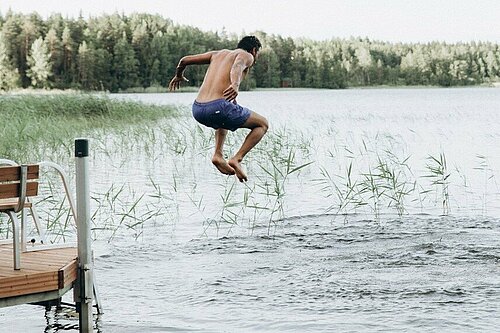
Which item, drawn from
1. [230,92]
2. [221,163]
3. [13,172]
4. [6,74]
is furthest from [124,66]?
[230,92]

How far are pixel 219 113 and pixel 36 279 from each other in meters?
1.94

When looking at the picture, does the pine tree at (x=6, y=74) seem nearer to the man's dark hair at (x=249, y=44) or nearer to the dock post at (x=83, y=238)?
the dock post at (x=83, y=238)

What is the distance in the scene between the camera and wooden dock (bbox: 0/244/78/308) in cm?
766

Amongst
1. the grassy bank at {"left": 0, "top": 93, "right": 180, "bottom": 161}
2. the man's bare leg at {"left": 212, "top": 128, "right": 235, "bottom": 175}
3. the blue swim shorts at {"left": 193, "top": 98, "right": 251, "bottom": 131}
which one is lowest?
the grassy bank at {"left": 0, "top": 93, "right": 180, "bottom": 161}

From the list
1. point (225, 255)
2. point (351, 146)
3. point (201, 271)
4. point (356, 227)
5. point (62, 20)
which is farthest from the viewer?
point (62, 20)

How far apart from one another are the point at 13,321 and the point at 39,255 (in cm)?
146

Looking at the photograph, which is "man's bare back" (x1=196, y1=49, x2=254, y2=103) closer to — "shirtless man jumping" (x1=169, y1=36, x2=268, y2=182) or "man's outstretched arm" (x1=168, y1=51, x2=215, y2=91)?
"shirtless man jumping" (x1=169, y1=36, x2=268, y2=182)

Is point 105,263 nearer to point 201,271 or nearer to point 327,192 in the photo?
point 201,271

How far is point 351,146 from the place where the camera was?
3391 centimetres

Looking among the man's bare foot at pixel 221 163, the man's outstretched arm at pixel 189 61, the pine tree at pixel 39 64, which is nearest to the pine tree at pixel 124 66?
the pine tree at pixel 39 64

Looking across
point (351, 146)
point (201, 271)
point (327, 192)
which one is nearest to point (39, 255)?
point (201, 271)

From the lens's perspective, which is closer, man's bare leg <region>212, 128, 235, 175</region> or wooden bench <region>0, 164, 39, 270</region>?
wooden bench <region>0, 164, 39, 270</region>

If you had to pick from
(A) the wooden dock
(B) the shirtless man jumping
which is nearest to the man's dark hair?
(B) the shirtless man jumping

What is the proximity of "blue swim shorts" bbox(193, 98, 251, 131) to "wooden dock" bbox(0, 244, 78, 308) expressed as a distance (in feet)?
5.52
